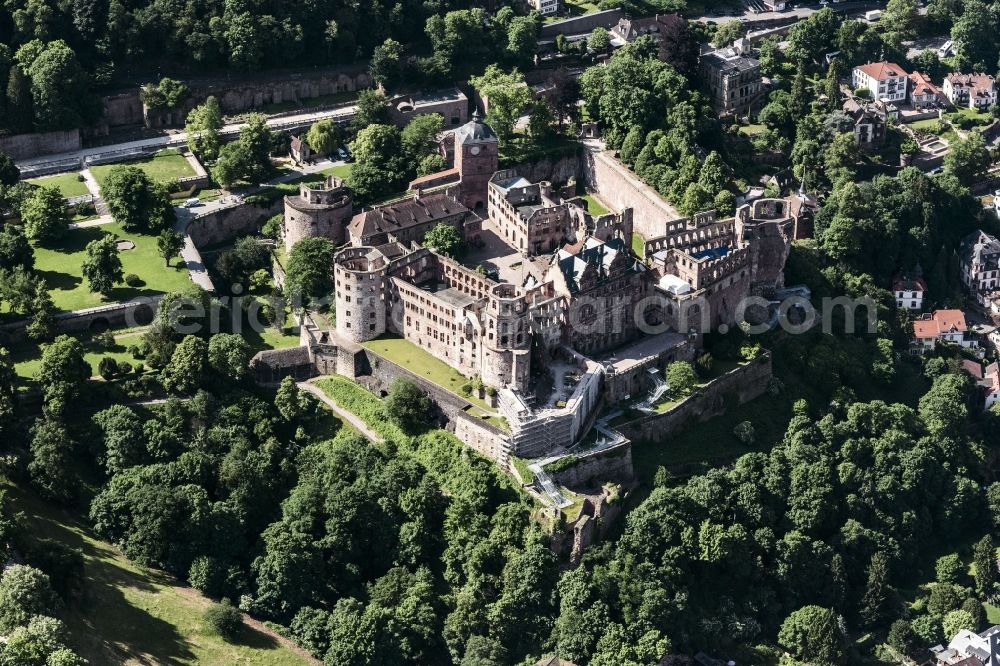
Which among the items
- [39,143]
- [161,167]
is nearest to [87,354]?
[161,167]

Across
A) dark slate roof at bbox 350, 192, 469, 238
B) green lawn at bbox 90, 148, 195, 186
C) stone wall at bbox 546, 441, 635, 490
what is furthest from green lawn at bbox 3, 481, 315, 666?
green lawn at bbox 90, 148, 195, 186

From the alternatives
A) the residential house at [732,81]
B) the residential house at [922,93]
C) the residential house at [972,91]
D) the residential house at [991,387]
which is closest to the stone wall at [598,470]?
the residential house at [991,387]

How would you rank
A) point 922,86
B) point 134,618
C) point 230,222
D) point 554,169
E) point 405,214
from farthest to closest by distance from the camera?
1. point 922,86
2. point 554,169
3. point 230,222
4. point 405,214
5. point 134,618

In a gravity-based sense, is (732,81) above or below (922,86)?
above

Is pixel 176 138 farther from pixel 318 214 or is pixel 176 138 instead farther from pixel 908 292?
pixel 908 292

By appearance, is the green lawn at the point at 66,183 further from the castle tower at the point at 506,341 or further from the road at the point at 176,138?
the castle tower at the point at 506,341

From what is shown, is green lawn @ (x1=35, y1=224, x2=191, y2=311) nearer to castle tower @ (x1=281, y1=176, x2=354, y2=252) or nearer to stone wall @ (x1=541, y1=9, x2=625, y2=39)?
castle tower @ (x1=281, y1=176, x2=354, y2=252)

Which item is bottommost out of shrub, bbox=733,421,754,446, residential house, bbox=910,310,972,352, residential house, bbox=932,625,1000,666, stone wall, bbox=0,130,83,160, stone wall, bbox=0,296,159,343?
residential house, bbox=932,625,1000,666

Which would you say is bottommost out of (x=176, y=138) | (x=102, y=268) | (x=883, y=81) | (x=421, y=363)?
(x=421, y=363)
